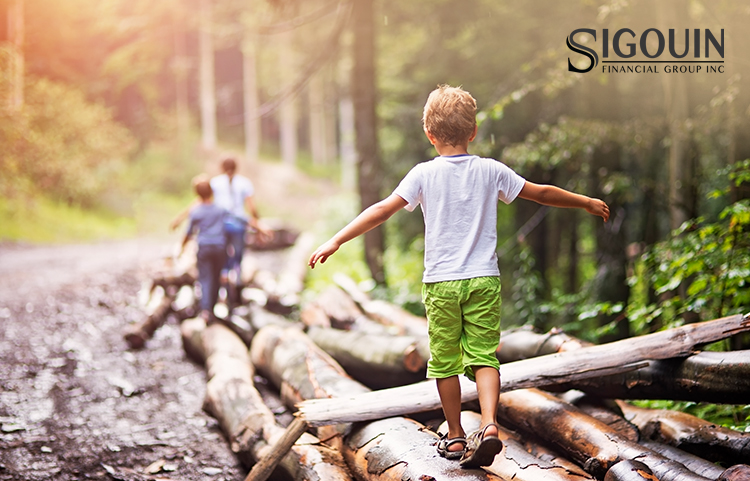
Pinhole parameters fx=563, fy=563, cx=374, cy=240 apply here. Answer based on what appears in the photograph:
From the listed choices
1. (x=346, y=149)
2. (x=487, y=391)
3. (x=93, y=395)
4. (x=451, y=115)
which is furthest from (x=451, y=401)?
(x=346, y=149)

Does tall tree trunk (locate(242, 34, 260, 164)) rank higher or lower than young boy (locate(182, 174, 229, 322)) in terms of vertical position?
higher

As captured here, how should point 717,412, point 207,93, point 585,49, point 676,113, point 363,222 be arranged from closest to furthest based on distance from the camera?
1. point 363,222
2. point 717,412
3. point 676,113
4. point 585,49
5. point 207,93

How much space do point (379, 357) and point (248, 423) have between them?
1130mm

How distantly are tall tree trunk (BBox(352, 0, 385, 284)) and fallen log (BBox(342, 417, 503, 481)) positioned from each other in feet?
20.3

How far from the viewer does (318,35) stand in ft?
48.4

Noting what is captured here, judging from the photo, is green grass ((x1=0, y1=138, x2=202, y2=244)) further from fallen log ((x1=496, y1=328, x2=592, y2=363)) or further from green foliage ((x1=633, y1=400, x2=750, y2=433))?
green foliage ((x1=633, y1=400, x2=750, y2=433))

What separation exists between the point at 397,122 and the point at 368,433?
8.38 m

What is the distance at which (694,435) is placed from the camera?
3.24 meters

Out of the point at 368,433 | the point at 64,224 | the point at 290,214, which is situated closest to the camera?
the point at 368,433

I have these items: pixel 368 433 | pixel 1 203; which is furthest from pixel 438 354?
pixel 1 203

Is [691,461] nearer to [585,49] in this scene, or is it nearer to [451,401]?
[451,401]

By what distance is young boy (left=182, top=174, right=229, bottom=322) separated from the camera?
7109mm

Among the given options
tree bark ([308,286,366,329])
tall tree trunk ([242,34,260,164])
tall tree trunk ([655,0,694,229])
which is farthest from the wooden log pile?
tall tree trunk ([242,34,260,164])

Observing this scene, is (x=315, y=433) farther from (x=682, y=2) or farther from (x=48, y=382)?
(x=682, y=2)
